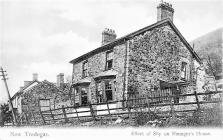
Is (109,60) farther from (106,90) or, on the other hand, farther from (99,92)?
(99,92)

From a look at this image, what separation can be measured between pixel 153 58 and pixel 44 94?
17.3 m

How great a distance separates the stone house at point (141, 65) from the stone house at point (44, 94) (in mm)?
11590

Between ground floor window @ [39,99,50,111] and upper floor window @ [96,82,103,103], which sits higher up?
upper floor window @ [96,82,103,103]

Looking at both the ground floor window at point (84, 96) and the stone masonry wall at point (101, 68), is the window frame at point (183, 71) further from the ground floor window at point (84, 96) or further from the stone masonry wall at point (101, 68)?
the ground floor window at point (84, 96)

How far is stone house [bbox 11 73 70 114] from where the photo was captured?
3062 cm

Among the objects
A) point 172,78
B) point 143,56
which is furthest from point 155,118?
point 172,78

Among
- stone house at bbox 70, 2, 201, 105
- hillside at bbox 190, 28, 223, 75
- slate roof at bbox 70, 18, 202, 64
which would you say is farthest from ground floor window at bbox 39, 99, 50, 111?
hillside at bbox 190, 28, 223, 75

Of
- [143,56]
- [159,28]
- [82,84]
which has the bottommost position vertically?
[82,84]

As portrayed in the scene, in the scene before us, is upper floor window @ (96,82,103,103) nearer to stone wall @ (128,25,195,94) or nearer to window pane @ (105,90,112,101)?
window pane @ (105,90,112,101)

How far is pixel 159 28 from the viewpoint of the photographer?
17969 mm

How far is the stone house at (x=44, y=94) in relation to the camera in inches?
1206

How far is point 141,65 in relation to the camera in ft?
55.5
